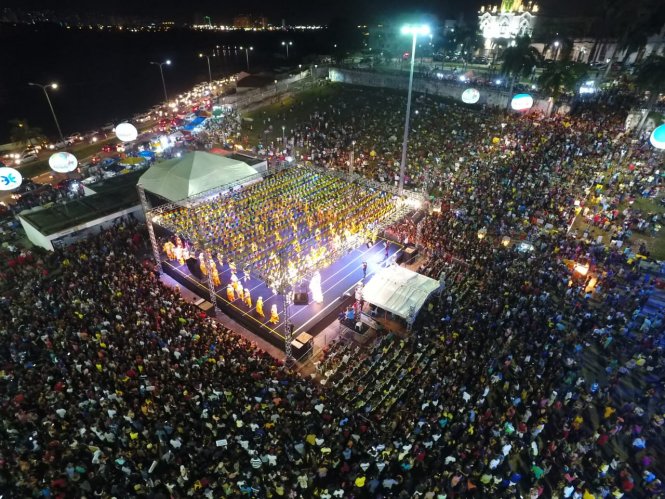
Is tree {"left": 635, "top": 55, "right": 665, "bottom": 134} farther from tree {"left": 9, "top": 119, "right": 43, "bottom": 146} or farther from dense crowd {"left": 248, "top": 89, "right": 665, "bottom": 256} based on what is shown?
tree {"left": 9, "top": 119, "right": 43, "bottom": 146}

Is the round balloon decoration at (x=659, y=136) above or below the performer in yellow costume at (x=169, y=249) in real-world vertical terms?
above

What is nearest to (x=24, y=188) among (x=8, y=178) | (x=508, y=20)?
(x=8, y=178)

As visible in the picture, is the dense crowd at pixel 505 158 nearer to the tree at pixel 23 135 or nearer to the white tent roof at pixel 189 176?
the white tent roof at pixel 189 176

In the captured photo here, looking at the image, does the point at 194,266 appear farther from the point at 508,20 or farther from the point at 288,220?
the point at 508,20

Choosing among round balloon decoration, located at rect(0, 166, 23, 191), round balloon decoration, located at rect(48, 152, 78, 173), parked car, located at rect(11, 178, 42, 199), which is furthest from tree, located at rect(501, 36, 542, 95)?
parked car, located at rect(11, 178, 42, 199)

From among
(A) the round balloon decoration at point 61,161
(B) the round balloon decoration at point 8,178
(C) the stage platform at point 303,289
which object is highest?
(B) the round balloon decoration at point 8,178

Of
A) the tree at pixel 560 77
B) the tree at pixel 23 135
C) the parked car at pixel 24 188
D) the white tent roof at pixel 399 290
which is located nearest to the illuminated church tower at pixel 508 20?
the tree at pixel 560 77
